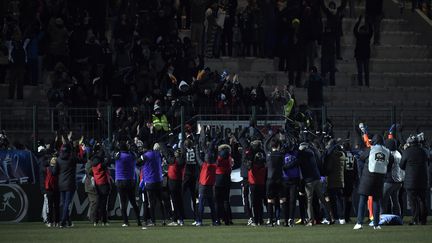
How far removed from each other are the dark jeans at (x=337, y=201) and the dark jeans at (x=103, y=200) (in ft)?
16.7

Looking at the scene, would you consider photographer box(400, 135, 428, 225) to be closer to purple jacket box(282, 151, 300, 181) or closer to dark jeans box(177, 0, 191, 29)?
Result: purple jacket box(282, 151, 300, 181)

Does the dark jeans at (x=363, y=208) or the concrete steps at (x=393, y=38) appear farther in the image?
the concrete steps at (x=393, y=38)

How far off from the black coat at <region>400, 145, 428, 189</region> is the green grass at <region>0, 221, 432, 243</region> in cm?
109

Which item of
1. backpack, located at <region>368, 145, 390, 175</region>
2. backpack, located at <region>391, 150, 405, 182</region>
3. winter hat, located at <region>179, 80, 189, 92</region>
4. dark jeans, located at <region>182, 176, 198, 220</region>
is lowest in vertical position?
dark jeans, located at <region>182, 176, 198, 220</region>

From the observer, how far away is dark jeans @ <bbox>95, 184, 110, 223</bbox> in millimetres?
32969

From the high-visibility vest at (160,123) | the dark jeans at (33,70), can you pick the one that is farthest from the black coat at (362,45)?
the high-visibility vest at (160,123)

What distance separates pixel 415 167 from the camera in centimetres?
3212

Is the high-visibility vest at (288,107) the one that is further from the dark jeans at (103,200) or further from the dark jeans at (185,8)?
the dark jeans at (103,200)

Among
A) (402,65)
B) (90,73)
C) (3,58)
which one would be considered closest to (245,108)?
(90,73)

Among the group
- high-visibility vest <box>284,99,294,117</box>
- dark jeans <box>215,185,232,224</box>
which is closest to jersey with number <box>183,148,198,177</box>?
dark jeans <box>215,185,232,224</box>

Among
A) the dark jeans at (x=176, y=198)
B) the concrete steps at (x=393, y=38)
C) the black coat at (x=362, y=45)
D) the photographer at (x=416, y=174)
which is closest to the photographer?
the photographer at (x=416, y=174)

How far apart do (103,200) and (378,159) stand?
6.89 m

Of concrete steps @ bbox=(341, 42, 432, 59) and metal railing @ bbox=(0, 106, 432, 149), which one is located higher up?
concrete steps @ bbox=(341, 42, 432, 59)

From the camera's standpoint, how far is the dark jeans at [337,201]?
33.4 metres
